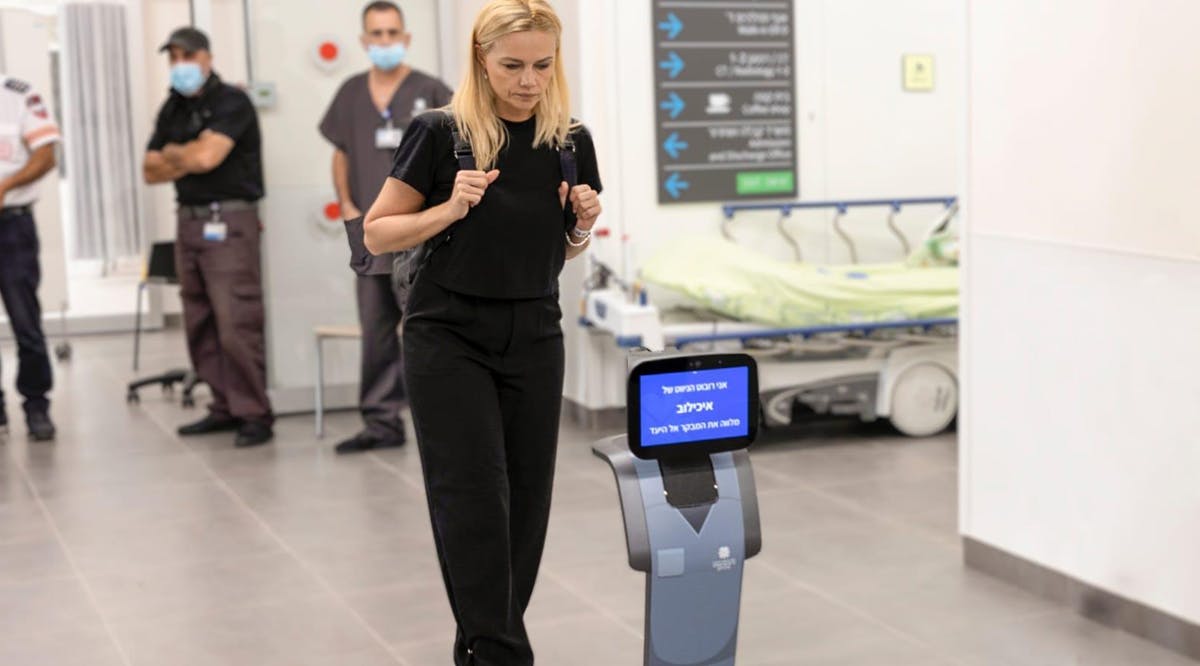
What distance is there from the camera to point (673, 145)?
6.35 metres

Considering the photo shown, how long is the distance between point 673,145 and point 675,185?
170mm

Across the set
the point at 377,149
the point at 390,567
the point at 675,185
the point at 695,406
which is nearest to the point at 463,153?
the point at 695,406

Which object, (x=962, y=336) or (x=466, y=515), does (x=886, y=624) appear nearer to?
(x=962, y=336)

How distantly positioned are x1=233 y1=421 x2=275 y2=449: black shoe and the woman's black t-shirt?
3694mm

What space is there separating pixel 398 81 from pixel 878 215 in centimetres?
223

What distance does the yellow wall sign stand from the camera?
22.0 feet

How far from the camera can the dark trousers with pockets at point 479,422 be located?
2787 mm

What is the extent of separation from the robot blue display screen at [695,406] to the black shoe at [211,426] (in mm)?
4364

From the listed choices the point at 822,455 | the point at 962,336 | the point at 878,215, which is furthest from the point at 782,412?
the point at 962,336

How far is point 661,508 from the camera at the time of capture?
251cm

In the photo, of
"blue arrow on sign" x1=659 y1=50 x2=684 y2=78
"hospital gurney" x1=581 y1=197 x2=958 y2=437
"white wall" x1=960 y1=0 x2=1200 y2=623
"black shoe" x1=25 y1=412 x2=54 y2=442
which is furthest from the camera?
"black shoe" x1=25 y1=412 x2=54 y2=442

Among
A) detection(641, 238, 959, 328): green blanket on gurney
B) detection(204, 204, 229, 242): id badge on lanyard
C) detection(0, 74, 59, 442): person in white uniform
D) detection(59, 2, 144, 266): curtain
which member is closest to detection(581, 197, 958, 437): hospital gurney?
detection(641, 238, 959, 328): green blanket on gurney

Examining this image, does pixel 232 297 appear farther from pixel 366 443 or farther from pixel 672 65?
pixel 672 65

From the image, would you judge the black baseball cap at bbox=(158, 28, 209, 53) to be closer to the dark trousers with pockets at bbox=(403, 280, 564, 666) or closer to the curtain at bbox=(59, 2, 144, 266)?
the dark trousers with pockets at bbox=(403, 280, 564, 666)
